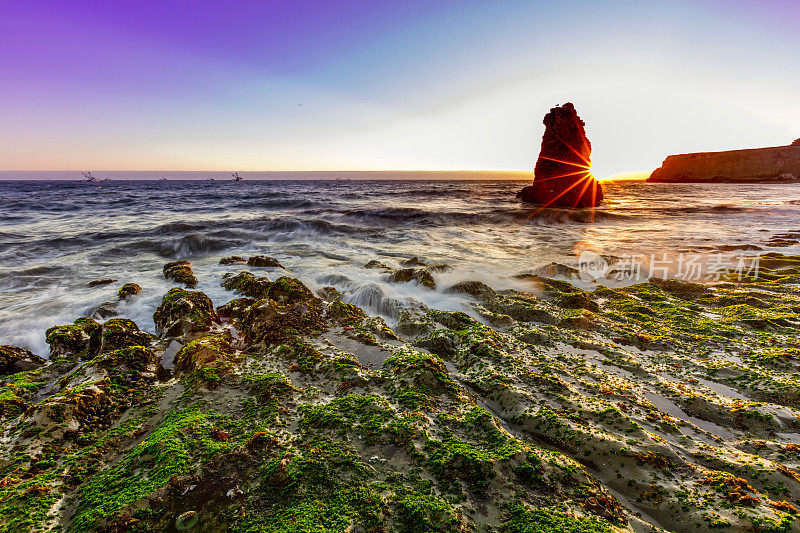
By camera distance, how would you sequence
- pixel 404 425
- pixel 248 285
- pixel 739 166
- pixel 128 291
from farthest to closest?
pixel 739 166, pixel 248 285, pixel 128 291, pixel 404 425

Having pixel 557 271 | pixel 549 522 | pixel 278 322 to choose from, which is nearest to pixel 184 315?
pixel 278 322

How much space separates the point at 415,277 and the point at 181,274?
7038mm

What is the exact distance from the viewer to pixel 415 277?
927 cm

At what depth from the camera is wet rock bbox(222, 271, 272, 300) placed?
786 cm

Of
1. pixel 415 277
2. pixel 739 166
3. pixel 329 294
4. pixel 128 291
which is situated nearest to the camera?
pixel 128 291

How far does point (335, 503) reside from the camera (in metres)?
2.72

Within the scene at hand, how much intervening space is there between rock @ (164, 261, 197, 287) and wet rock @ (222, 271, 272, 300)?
883 mm

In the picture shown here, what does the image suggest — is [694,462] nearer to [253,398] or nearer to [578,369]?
[578,369]

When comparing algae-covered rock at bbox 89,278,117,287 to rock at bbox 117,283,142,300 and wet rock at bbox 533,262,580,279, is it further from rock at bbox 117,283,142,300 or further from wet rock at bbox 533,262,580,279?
wet rock at bbox 533,262,580,279

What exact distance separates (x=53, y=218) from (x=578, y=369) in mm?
35867

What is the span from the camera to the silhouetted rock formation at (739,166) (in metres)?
89.5

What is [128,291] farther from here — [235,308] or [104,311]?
[235,308]

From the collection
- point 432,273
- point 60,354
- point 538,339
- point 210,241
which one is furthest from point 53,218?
point 538,339

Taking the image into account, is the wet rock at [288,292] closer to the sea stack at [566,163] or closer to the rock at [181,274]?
the rock at [181,274]
